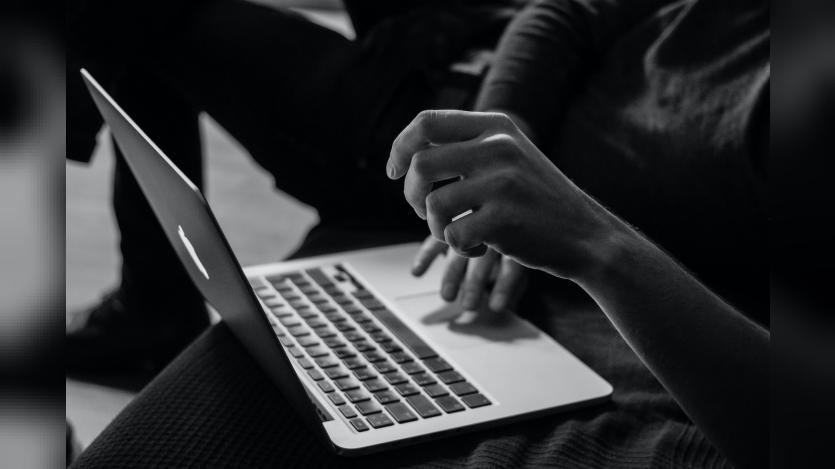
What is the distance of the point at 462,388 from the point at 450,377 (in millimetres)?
18

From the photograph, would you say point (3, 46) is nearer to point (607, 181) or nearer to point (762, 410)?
point (762, 410)

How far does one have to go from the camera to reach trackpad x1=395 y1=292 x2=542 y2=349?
0.72m

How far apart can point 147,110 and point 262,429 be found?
0.69m

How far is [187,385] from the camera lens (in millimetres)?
651

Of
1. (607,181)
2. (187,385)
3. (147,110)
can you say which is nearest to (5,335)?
(187,385)

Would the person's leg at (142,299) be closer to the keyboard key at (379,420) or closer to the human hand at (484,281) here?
the human hand at (484,281)

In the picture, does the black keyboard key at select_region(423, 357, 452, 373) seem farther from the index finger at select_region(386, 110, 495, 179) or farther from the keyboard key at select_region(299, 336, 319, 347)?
the index finger at select_region(386, 110, 495, 179)

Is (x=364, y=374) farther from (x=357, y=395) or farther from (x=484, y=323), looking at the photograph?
(x=484, y=323)

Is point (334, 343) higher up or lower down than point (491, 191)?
lower down

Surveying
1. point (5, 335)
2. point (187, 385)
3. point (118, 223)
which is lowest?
point (118, 223)

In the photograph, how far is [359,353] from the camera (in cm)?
68

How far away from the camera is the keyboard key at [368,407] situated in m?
0.60

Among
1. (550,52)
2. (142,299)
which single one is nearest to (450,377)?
(550,52)

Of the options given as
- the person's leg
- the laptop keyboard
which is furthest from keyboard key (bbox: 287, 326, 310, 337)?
the person's leg
